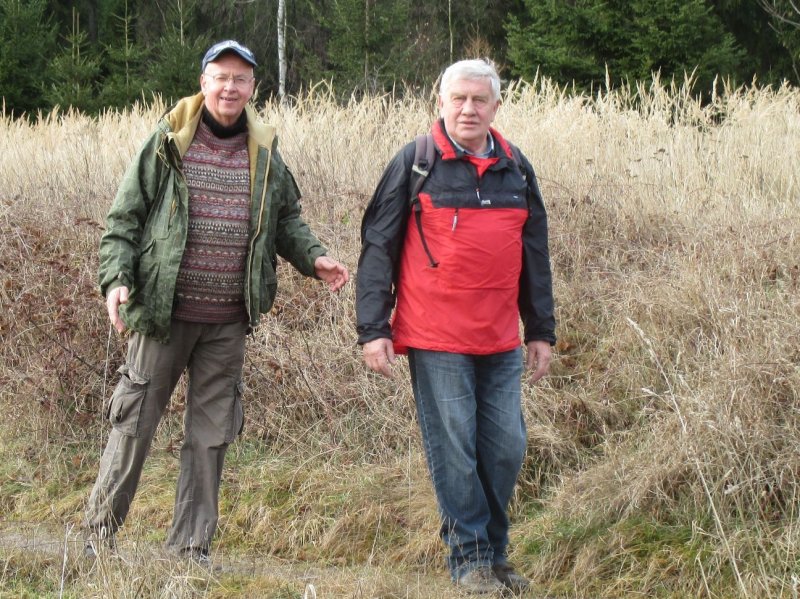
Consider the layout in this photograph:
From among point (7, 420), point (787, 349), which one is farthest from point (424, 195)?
point (7, 420)

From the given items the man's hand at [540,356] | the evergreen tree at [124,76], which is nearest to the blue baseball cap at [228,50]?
the man's hand at [540,356]

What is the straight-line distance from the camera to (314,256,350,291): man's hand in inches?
155

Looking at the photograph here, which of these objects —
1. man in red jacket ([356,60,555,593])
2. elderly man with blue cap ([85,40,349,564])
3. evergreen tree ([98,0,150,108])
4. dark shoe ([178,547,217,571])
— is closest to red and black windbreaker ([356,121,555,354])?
man in red jacket ([356,60,555,593])

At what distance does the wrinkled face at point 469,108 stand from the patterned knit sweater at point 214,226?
837 millimetres

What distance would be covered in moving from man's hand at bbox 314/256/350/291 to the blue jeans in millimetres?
460

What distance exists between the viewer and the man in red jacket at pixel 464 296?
3561 mm

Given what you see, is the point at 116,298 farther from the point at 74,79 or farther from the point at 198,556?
the point at 74,79

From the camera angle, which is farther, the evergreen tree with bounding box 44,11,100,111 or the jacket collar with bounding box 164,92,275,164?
the evergreen tree with bounding box 44,11,100,111

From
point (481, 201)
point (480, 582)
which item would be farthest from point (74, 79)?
point (480, 582)

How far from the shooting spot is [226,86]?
3729 mm

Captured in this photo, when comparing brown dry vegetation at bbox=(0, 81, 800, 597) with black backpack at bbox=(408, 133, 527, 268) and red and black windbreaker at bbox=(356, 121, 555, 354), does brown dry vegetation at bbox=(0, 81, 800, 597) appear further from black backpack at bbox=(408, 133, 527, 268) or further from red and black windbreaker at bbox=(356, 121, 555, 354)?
black backpack at bbox=(408, 133, 527, 268)

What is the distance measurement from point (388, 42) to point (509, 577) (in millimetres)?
15557

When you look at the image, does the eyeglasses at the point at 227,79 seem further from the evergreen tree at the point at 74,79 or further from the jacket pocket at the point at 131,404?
the evergreen tree at the point at 74,79

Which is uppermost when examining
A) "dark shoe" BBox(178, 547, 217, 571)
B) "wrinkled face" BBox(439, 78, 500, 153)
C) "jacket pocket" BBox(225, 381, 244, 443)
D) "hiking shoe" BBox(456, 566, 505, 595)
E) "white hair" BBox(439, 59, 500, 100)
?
"white hair" BBox(439, 59, 500, 100)
